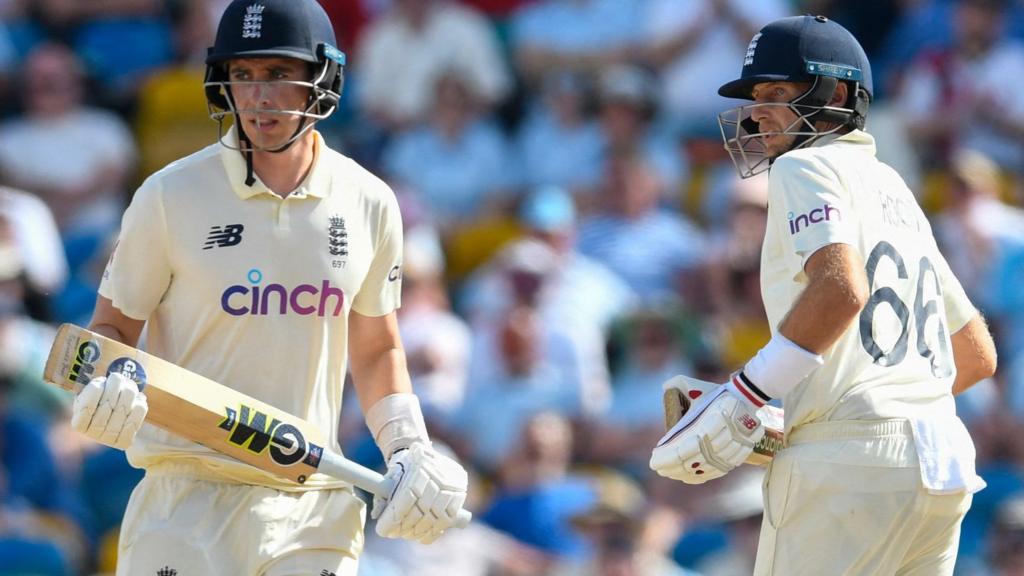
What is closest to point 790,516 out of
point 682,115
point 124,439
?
point 124,439

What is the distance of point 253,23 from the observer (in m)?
4.82

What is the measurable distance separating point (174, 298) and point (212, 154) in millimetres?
423

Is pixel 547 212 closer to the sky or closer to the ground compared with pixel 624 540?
closer to the sky

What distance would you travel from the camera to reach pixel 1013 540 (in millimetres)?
7496

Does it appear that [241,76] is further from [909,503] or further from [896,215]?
[909,503]

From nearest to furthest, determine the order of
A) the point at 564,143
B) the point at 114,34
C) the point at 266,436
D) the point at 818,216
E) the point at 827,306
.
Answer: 1. the point at 827,306
2. the point at 818,216
3. the point at 266,436
4. the point at 564,143
5. the point at 114,34

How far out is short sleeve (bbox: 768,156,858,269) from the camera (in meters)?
4.45

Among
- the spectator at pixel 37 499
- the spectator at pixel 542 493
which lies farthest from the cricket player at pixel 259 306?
the spectator at pixel 37 499

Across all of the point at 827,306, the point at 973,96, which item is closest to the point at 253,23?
the point at 827,306

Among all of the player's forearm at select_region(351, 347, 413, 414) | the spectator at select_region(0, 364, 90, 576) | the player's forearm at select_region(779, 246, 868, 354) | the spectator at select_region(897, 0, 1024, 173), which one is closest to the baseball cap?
the spectator at select_region(897, 0, 1024, 173)

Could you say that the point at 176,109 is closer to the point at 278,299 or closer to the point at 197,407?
the point at 278,299

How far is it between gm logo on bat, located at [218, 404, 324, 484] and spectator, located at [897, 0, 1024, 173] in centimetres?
607

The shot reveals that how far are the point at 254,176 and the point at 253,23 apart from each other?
1.35 feet

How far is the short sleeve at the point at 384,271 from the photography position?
496 cm
